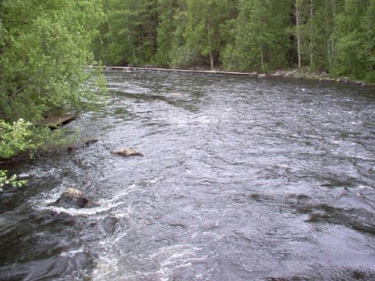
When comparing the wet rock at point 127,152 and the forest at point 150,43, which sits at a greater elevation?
the forest at point 150,43

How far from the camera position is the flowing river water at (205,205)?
29.8ft

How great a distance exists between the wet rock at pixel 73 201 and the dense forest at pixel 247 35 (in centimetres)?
3009

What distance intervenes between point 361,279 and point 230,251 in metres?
2.92

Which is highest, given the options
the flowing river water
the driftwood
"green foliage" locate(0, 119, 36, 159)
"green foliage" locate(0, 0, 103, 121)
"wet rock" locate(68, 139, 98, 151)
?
"green foliage" locate(0, 0, 103, 121)

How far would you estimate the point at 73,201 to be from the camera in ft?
40.2

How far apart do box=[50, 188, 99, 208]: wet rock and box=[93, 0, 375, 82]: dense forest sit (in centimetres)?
3009

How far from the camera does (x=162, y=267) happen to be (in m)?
8.99

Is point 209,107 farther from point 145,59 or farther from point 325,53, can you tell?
point 145,59

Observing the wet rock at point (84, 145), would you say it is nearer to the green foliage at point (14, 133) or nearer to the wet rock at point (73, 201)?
the wet rock at point (73, 201)

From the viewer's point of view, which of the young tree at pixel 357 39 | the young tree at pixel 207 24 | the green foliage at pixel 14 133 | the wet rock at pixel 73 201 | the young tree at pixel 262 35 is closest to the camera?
the green foliage at pixel 14 133

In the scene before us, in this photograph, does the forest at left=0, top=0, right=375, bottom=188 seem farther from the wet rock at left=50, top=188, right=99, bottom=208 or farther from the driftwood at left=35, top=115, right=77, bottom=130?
the wet rock at left=50, top=188, right=99, bottom=208

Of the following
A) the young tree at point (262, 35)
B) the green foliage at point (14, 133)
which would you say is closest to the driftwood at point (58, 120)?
the green foliage at point (14, 133)

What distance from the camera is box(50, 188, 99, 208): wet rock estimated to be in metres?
12.2

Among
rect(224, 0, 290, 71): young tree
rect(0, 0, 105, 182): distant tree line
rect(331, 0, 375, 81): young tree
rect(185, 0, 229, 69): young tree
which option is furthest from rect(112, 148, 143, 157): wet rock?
rect(185, 0, 229, 69): young tree
